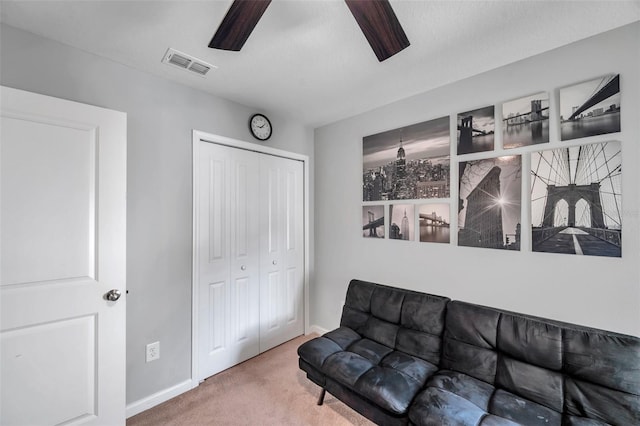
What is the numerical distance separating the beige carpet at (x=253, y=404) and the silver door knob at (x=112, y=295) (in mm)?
891

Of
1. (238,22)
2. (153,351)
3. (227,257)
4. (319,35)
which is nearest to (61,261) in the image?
(153,351)

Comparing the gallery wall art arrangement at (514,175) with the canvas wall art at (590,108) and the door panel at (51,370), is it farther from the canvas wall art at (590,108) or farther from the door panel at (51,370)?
the door panel at (51,370)

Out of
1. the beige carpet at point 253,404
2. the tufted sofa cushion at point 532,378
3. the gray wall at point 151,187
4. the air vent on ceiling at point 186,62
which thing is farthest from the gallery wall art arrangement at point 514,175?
the gray wall at point 151,187

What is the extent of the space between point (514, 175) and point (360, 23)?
1499mm

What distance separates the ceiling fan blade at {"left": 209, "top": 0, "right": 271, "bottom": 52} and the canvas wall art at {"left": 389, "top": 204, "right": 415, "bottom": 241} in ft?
5.95

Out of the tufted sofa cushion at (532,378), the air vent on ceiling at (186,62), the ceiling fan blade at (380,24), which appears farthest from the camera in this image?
the air vent on ceiling at (186,62)

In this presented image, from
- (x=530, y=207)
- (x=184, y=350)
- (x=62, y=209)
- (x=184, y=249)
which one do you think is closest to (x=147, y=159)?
(x=62, y=209)

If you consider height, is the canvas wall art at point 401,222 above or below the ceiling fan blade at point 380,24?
below

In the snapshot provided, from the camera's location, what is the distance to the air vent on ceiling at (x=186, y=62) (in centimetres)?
172

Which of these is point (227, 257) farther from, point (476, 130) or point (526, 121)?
point (526, 121)

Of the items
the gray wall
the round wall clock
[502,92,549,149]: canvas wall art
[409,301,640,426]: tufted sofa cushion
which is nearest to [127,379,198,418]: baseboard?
the gray wall

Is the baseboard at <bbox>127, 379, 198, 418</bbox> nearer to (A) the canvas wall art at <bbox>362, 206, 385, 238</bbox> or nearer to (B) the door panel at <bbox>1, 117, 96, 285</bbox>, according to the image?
(B) the door panel at <bbox>1, 117, 96, 285</bbox>

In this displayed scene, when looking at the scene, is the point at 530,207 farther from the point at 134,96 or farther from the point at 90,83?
the point at 90,83

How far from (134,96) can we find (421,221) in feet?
8.01
